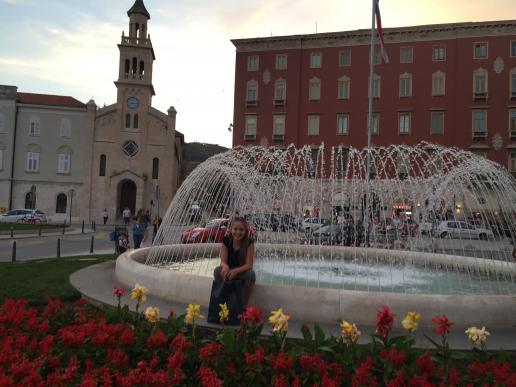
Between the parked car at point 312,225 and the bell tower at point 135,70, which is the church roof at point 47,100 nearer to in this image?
the bell tower at point 135,70

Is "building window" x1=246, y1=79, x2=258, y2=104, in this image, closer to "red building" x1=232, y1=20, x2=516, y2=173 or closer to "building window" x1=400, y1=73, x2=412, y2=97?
"red building" x1=232, y1=20, x2=516, y2=173

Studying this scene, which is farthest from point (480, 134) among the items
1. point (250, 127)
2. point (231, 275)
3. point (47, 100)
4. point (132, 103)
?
point (47, 100)

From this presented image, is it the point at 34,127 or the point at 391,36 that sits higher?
the point at 391,36

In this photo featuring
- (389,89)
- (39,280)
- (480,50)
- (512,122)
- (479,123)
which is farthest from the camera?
(389,89)

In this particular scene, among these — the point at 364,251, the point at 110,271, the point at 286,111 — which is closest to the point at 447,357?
the point at 110,271

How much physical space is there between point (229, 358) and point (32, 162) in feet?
184

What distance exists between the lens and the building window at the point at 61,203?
53406 millimetres

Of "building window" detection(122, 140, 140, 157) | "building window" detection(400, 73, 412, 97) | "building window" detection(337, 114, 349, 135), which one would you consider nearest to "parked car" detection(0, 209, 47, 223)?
"building window" detection(122, 140, 140, 157)

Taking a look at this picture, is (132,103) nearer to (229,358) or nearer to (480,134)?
(480,134)

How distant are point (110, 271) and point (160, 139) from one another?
45.2 metres

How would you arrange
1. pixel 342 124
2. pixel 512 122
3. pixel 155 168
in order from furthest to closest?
pixel 155 168 < pixel 342 124 < pixel 512 122

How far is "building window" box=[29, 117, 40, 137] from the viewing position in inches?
2117

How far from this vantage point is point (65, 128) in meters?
54.3

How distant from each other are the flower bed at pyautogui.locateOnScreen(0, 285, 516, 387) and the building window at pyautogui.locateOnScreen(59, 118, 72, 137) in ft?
176
